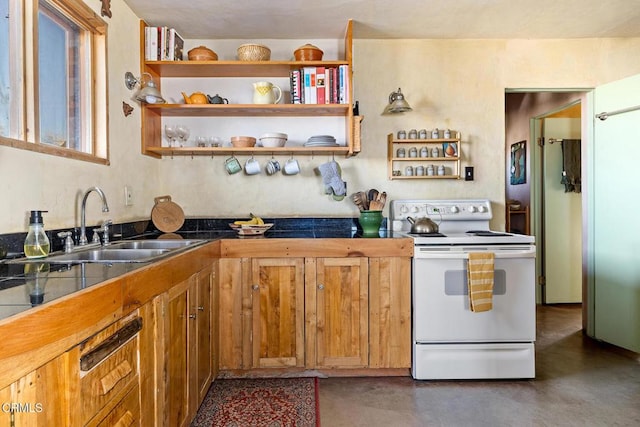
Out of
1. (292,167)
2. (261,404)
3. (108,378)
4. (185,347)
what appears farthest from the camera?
(292,167)

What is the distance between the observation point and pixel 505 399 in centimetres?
210

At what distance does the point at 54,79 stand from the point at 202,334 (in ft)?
4.70

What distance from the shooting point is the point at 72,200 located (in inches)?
72.1

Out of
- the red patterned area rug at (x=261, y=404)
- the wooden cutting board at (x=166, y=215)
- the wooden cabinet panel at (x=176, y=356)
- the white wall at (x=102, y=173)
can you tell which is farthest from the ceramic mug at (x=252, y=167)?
the red patterned area rug at (x=261, y=404)

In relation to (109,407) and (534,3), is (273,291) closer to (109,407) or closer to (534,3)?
(109,407)

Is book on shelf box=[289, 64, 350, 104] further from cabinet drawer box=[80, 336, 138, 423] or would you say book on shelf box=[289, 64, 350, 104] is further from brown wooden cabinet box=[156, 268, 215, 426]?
cabinet drawer box=[80, 336, 138, 423]

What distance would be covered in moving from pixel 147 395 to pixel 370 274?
1383 millimetres

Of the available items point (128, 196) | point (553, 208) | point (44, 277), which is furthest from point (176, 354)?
point (553, 208)

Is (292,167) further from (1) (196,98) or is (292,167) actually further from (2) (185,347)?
(2) (185,347)

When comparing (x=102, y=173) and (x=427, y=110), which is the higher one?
(x=427, y=110)

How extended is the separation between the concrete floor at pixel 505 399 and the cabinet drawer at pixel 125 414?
1004 mm

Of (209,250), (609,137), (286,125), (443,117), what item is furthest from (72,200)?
(609,137)

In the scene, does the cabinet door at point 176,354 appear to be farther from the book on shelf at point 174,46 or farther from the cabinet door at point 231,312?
the book on shelf at point 174,46

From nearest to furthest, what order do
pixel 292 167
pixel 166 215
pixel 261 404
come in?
pixel 261 404 → pixel 166 215 → pixel 292 167
